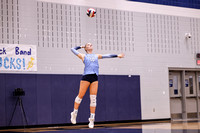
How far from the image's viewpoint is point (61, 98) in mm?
15266

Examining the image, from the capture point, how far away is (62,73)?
50.4 feet

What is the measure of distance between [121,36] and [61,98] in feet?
14.5

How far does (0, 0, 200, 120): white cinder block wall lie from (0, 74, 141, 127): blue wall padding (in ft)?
1.35

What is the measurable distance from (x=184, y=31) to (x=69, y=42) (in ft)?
22.6

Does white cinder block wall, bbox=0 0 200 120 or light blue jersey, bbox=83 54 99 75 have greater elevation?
white cinder block wall, bbox=0 0 200 120

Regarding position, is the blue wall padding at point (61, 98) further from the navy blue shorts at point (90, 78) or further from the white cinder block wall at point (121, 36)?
the navy blue shorts at point (90, 78)

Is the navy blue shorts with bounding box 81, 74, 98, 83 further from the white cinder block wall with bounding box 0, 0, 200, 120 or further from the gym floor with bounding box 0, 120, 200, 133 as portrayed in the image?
the white cinder block wall with bounding box 0, 0, 200, 120

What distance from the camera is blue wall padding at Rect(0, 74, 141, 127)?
14320 mm

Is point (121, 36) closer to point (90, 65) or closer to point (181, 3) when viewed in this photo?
point (181, 3)

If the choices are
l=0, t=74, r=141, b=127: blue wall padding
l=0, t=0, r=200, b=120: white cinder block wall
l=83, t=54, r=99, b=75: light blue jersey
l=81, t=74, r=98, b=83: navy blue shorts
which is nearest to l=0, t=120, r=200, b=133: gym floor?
l=0, t=74, r=141, b=127: blue wall padding

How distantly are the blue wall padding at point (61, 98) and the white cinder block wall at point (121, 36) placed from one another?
0.41 metres

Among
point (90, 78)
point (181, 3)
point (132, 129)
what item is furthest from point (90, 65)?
point (181, 3)

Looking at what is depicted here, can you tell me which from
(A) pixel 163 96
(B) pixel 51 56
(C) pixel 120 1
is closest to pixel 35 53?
(B) pixel 51 56

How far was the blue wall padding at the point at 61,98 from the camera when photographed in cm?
1432
